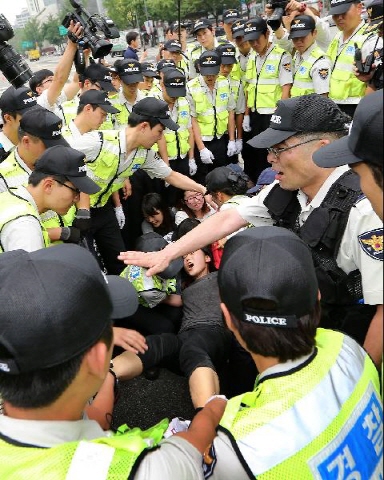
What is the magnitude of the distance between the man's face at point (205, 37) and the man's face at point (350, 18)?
2.46 metres

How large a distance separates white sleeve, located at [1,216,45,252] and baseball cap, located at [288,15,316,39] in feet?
13.3

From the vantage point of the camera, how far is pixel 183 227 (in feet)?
11.8

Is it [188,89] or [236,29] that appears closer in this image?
[188,89]

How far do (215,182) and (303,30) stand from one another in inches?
98.2

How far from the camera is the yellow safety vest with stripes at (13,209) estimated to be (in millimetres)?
2250

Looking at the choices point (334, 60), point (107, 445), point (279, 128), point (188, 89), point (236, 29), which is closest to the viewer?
point (107, 445)

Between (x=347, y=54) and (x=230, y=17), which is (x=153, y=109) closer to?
(x=347, y=54)

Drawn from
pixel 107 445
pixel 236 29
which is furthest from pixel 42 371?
pixel 236 29

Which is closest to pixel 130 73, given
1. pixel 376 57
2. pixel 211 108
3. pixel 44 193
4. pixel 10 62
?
pixel 211 108

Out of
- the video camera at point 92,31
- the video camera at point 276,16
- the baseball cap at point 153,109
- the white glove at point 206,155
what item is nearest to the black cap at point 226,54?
the video camera at point 276,16

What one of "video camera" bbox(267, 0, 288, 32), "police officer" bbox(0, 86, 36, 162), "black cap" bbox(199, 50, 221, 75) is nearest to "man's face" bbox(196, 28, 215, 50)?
"video camera" bbox(267, 0, 288, 32)

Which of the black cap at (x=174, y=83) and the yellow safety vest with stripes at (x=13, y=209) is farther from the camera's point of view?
the black cap at (x=174, y=83)

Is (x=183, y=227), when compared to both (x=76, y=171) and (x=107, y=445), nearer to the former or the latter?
(x=76, y=171)

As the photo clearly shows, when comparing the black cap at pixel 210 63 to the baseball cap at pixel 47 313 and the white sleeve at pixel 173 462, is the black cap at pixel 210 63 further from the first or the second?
the white sleeve at pixel 173 462
